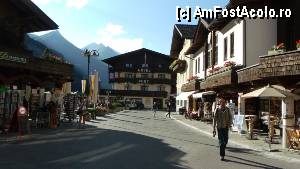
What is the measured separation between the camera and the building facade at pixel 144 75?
91125 millimetres

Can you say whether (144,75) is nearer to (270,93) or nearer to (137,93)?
(137,93)

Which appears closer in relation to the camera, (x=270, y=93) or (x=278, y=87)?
(x=270, y=93)

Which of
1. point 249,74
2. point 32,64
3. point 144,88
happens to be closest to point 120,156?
point 249,74

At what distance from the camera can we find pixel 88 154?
1245cm

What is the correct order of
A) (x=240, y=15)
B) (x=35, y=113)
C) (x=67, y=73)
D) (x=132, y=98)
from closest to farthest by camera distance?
1. (x=35, y=113)
2. (x=240, y=15)
3. (x=67, y=73)
4. (x=132, y=98)

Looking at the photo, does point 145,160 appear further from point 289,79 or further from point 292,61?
point 289,79

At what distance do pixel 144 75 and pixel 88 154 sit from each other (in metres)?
80.8

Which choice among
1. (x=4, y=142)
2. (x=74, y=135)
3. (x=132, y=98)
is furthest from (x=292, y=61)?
(x=132, y=98)

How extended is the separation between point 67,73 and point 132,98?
6628cm

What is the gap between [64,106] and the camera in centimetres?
2864

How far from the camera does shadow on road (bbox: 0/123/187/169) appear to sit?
1051 centimetres

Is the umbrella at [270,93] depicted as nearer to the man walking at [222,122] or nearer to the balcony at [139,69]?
the man walking at [222,122]

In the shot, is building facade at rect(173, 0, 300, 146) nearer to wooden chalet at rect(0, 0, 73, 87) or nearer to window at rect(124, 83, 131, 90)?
wooden chalet at rect(0, 0, 73, 87)

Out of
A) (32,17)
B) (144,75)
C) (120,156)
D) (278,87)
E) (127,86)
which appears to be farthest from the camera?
(144,75)
